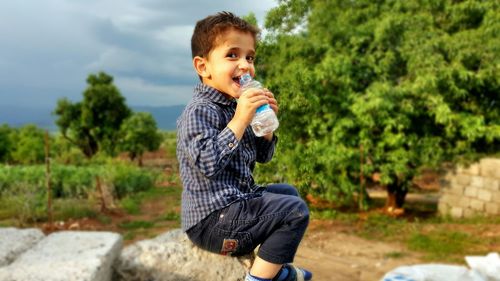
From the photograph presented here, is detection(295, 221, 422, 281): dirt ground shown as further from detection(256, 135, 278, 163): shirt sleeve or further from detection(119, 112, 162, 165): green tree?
detection(119, 112, 162, 165): green tree

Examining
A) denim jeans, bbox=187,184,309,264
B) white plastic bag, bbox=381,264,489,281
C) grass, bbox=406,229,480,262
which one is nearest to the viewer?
denim jeans, bbox=187,184,309,264

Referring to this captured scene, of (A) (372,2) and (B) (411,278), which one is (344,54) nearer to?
(A) (372,2)

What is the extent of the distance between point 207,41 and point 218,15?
0.14 meters

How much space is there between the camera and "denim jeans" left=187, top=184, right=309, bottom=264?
1.79m

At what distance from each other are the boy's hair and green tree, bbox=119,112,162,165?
60.3 feet

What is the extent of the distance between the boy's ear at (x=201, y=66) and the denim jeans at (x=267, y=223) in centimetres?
54

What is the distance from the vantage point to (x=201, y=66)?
196cm

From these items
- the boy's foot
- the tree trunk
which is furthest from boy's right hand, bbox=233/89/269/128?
the tree trunk

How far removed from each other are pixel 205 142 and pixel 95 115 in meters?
19.2

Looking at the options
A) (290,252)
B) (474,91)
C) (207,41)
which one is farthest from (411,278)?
(474,91)

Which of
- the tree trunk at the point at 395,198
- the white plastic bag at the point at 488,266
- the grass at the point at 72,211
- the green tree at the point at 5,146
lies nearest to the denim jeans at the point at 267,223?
the white plastic bag at the point at 488,266

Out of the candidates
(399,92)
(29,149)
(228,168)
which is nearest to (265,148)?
(228,168)

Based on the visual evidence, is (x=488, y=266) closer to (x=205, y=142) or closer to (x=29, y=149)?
(x=205, y=142)

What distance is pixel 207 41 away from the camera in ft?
6.20
